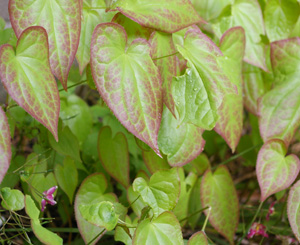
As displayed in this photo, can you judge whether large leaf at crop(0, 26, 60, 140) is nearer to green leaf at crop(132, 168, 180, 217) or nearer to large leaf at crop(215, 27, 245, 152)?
green leaf at crop(132, 168, 180, 217)

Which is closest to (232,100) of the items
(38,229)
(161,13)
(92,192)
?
(161,13)

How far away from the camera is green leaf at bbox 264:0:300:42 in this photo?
3.91ft

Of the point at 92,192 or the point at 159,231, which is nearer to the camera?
the point at 159,231

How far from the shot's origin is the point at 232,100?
3.27ft

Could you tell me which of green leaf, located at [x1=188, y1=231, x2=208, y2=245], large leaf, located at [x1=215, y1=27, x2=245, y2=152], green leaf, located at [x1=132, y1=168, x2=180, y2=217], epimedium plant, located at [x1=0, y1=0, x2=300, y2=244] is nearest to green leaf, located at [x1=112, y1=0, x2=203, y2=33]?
epimedium plant, located at [x1=0, y1=0, x2=300, y2=244]

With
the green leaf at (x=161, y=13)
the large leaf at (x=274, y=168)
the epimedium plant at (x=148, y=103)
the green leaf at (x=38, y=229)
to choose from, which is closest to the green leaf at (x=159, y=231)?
the epimedium plant at (x=148, y=103)

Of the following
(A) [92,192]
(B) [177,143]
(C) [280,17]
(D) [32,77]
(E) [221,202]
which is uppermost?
(D) [32,77]

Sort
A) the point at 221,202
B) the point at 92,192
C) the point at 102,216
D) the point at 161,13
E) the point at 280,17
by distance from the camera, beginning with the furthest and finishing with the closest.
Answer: the point at 280,17 < the point at 221,202 < the point at 92,192 < the point at 161,13 < the point at 102,216

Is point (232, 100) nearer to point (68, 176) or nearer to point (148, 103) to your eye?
point (148, 103)

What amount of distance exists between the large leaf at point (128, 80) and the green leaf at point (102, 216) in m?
0.14

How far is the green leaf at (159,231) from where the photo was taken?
78 centimetres

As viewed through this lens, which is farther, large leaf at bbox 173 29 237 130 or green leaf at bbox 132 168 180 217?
green leaf at bbox 132 168 180 217

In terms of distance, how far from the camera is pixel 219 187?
111cm

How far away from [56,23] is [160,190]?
39 cm
